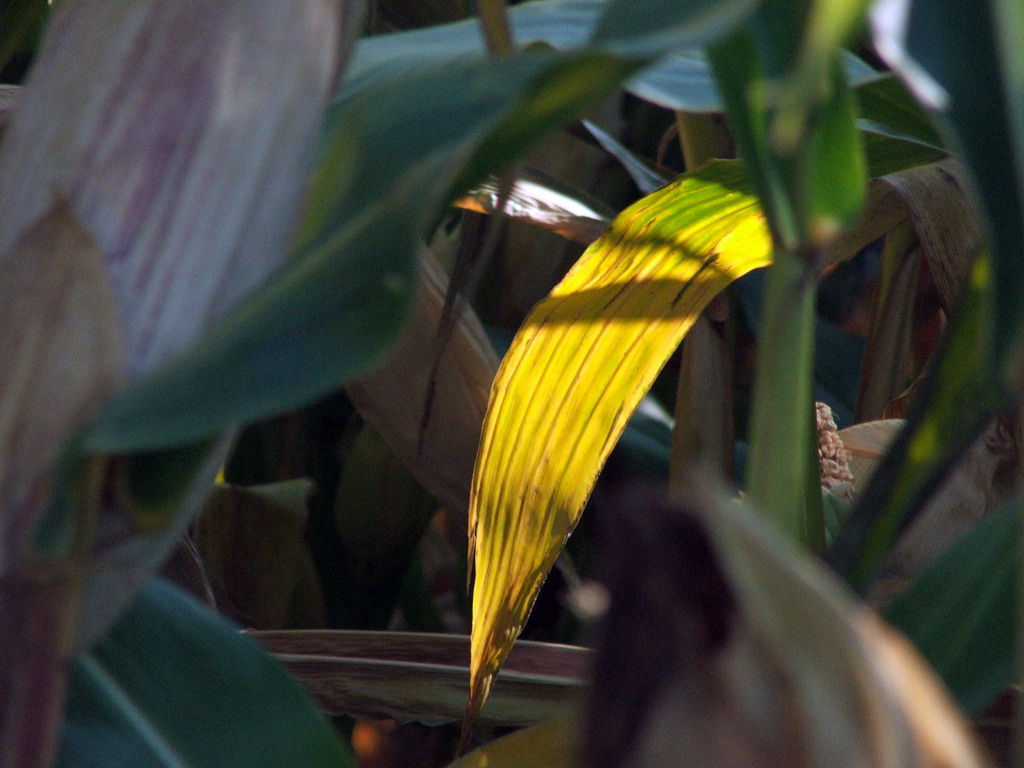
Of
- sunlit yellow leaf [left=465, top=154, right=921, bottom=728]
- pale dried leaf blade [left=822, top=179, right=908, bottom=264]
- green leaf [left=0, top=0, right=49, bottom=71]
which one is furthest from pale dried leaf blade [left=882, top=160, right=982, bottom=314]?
green leaf [left=0, top=0, right=49, bottom=71]

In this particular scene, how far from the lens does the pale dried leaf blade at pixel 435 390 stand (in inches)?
23.5

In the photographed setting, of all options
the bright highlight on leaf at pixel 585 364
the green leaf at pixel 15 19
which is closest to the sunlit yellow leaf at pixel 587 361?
the bright highlight on leaf at pixel 585 364

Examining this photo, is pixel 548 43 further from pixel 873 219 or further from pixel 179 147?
pixel 873 219

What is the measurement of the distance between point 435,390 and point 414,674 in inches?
7.5

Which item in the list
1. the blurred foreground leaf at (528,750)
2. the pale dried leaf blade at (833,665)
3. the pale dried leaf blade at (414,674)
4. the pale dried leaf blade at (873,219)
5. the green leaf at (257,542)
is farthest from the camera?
the green leaf at (257,542)

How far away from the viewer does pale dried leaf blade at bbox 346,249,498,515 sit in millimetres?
596

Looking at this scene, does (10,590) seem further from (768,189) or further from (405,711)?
(405,711)

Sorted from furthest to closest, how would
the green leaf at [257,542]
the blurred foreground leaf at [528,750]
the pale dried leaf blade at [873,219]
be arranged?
the green leaf at [257,542] → the pale dried leaf blade at [873,219] → the blurred foreground leaf at [528,750]

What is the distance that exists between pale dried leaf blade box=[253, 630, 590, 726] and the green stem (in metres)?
0.30

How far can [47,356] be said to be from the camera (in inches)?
7.5

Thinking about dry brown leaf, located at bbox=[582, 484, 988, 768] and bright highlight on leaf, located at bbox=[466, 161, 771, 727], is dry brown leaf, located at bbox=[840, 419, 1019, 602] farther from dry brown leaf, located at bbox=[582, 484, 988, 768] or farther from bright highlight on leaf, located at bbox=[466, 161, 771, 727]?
dry brown leaf, located at bbox=[582, 484, 988, 768]

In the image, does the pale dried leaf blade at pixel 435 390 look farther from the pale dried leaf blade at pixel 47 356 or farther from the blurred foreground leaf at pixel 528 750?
the pale dried leaf blade at pixel 47 356

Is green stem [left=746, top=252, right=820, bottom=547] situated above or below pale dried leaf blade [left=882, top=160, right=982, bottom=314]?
above

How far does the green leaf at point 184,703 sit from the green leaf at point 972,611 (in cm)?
15
